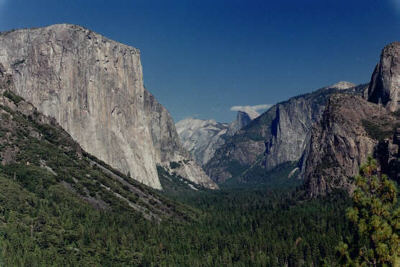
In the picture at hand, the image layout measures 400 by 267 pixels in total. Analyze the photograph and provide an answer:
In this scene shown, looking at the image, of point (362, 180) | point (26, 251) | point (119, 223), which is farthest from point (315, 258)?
point (362, 180)

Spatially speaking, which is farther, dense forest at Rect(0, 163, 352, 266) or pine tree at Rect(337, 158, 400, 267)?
dense forest at Rect(0, 163, 352, 266)

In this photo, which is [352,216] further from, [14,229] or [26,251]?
[14,229]

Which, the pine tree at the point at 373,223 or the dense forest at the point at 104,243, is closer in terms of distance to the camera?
the pine tree at the point at 373,223

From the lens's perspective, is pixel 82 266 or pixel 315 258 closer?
pixel 82 266

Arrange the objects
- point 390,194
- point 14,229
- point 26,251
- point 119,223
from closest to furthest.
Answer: point 390,194 < point 26,251 < point 14,229 < point 119,223

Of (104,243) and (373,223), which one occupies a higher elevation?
(373,223)

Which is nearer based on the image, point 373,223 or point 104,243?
point 373,223

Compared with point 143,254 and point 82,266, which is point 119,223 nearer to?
point 143,254

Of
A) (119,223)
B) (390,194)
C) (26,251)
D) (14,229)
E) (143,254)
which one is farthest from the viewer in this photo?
(119,223)

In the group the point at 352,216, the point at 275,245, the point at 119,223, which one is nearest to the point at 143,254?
the point at 119,223

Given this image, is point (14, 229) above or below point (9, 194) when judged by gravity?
below
